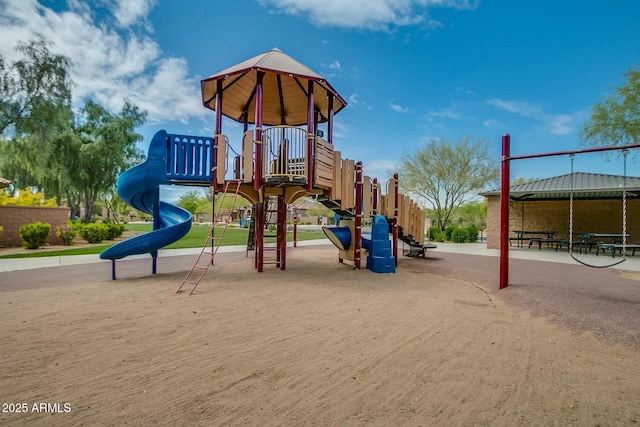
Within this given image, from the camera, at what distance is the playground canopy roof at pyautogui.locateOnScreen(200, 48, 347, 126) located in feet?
25.7

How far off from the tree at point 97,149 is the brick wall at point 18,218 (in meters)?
8.91

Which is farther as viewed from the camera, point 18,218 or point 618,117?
point 618,117

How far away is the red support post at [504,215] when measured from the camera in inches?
270

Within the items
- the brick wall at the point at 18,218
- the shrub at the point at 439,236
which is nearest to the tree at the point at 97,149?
the brick wall at the point at 18,218

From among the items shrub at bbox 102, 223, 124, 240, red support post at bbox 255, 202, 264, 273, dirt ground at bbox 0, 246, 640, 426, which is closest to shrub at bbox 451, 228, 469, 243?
dirt ground at bbox 0, 246, 640, 426

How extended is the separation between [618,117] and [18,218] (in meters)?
30.3

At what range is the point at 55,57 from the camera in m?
19.1

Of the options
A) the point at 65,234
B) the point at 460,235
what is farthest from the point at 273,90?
the point at 460,235

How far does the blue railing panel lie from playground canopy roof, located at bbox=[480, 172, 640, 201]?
48.2 ft

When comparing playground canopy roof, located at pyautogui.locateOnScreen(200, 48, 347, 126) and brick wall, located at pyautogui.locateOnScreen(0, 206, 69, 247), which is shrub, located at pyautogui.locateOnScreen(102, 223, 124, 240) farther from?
playground canopy roof, located at pyautogui.locateOnScreen(200, 48, 347, 126)

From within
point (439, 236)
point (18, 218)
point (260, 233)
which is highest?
point (18, 218)

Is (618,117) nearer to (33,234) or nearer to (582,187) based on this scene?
(582,187)

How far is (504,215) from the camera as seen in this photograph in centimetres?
688

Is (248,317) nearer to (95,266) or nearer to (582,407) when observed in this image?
(582,407)
